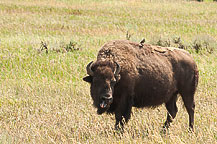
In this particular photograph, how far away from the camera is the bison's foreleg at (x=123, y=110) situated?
250 inches

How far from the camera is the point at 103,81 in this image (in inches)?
230

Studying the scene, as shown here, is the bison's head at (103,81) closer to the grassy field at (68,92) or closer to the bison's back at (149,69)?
the bison's back at (149,69)

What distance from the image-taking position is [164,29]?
24766 millimetres

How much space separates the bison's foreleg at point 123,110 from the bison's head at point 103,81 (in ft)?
1.52

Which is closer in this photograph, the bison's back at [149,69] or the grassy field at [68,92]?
the grassy field at [68,92]

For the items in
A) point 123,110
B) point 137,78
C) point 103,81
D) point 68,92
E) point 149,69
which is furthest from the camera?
point 68,92

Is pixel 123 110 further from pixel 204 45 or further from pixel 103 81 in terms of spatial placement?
pixel 204 45

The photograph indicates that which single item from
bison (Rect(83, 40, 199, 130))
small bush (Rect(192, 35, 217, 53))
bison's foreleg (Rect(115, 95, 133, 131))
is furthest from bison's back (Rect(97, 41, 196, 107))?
small bush (Rect(192, 35, 217, 53))

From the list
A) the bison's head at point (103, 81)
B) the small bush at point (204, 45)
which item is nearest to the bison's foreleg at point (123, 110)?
the bison's head at point (103, 81)

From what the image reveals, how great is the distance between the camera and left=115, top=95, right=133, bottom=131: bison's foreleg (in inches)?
250

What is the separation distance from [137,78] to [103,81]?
94 cm

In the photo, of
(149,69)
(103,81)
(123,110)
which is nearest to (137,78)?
(149,69)

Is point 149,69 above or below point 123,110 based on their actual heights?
above

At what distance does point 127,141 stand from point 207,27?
2120cm
